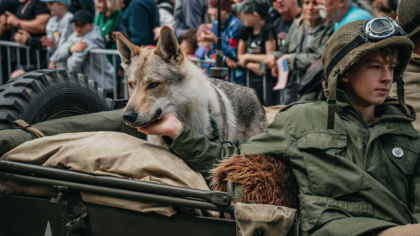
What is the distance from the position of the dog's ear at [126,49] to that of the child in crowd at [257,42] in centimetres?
292

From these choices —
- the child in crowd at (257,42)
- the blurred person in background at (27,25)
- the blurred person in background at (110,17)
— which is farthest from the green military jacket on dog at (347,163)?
the blurred person in background at (27,25)

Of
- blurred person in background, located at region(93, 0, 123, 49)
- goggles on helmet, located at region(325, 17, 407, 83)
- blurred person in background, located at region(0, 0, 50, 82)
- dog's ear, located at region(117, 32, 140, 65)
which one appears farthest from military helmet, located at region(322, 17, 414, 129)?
blurred person in background, located at region(0, 0, 50, 82)

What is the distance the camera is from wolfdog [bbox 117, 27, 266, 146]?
329 centimetres

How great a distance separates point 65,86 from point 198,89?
3.43 ft

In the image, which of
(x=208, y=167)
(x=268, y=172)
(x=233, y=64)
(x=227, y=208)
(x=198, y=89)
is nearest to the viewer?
(x=227, y=208)

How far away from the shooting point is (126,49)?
3.63 metres

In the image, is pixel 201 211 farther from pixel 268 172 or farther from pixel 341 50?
pixel 341 50

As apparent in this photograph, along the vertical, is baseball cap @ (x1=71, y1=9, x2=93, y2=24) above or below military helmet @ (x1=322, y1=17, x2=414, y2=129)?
above

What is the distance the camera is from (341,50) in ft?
8.11

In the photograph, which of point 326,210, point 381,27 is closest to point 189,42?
point 381,27

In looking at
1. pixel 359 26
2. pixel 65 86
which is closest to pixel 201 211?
pixel 359 26

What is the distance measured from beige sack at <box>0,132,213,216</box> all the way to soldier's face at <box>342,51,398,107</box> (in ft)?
3.13

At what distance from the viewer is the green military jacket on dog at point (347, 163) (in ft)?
7.37

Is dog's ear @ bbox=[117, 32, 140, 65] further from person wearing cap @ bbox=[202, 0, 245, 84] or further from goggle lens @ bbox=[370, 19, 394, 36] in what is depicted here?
person wearing cap @ bbox=[202, 0, 245, 84]
